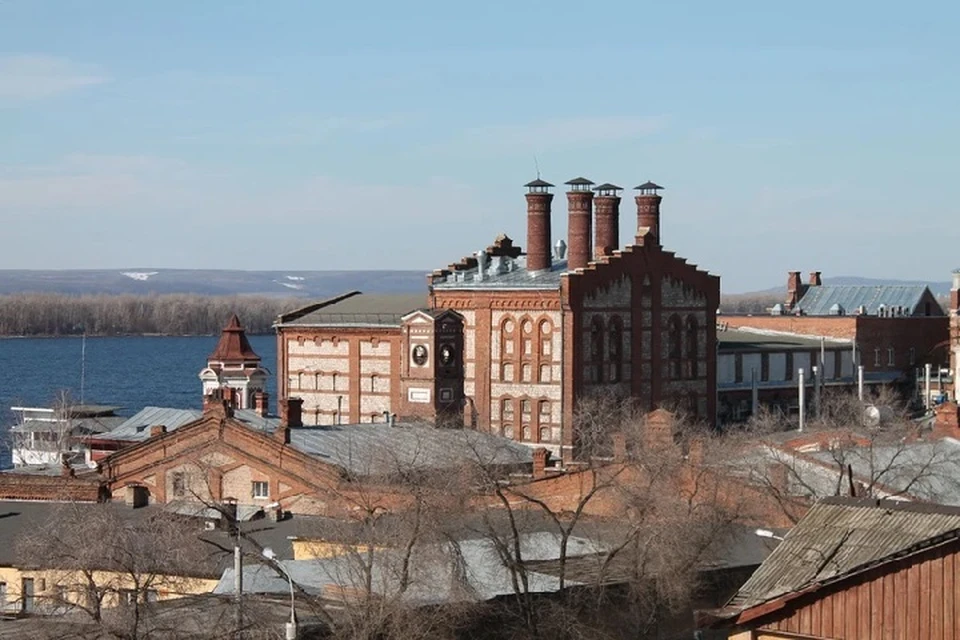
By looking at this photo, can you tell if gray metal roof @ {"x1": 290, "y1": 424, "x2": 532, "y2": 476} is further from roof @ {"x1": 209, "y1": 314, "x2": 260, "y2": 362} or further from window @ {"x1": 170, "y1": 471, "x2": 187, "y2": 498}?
roof @ {"x1": 209, "y1": 314, "x2": 260, "y2": 362}

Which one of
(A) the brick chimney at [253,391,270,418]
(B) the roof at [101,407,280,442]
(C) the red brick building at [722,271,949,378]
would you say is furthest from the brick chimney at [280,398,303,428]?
(C) the red brick building at [722,271,949,378]

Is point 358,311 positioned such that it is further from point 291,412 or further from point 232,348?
point 291,412

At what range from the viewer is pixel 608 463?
61594 mm

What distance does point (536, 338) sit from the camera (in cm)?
8688

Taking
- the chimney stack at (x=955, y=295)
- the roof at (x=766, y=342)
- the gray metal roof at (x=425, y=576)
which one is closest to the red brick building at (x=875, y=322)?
the roof at (x=766, y=342)

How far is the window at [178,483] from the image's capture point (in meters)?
68.5

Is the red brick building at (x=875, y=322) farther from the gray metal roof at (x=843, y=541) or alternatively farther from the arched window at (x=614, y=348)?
the gray metal roof at (x=843, y=541)

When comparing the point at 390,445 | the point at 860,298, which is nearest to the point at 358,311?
the point at 390,445

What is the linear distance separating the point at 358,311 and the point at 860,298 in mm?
45980

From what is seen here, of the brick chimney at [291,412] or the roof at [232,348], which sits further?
the roof at [232,348]

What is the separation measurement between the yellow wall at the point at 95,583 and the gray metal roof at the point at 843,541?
1509 centimetres

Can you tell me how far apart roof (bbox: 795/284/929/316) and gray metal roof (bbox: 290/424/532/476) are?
2261 inches

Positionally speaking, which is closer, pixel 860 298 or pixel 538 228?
pixel 538 228

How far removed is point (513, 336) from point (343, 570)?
43.7m
